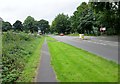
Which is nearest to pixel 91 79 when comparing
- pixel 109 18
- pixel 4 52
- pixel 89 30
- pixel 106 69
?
pixel 106 69

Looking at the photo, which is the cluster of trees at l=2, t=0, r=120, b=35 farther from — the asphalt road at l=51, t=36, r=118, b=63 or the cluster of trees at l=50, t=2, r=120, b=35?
the asphalt road at l=51, t=36, r=118, b=63

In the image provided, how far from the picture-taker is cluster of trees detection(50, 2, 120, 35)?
43866 millimetres

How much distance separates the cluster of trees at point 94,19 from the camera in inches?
1727

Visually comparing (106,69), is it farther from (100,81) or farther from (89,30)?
(89,30)

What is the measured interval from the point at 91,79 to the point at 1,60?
5.46 metres

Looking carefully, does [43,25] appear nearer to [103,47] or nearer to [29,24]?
[29,24]

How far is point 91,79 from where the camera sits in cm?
945

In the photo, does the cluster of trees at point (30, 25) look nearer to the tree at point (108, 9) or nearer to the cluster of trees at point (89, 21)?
the cluster of trees at point (89, 21)

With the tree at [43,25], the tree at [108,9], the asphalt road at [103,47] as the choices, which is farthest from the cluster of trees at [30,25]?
the asphalt road at [103,47]

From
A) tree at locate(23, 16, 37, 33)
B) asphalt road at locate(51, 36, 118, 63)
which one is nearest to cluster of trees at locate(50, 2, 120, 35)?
asphalt road at locate(51, 36, 118, 63)

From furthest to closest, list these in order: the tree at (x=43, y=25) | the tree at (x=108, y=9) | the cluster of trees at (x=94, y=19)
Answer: the tree at (x=43, y=25), the cluster of trees at (x=94, y=19), the tree at (x=108, y=9)

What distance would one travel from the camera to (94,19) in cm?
8506

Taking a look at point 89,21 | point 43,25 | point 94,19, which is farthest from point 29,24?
point 43,25

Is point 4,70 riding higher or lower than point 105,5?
lower
